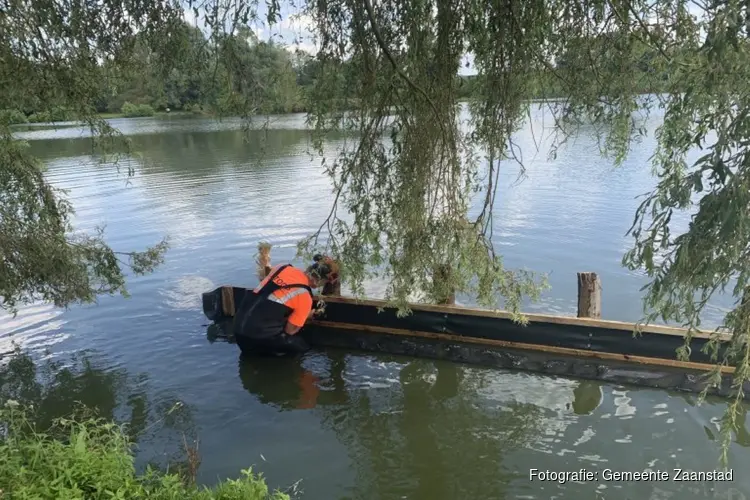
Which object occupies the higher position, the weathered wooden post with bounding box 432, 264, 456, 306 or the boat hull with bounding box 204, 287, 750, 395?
the weathered wooden post with bounding box 432, 264, 456, 306

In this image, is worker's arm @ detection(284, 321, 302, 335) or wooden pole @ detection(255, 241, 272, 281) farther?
wooden pole @ detection(255, 241, 272, 281)

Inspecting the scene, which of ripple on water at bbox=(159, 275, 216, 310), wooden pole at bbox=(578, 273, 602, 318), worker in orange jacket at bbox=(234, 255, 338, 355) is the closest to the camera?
wooden pole at bbox=(578, 273, 602, 318)

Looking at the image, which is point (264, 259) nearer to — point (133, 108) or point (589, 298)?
point (589, 298)

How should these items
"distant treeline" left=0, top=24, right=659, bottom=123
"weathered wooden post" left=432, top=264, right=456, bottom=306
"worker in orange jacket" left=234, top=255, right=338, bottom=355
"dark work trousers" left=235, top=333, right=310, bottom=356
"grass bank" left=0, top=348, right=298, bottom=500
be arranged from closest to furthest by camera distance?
1. "grass bank" left=0, top=348, right=298, bottom=500
2. "distant treeline" left=0, top=24, right=659, bottom=123
3. "weathered wooden post" left=432, top=264, right=456, bottom=306
4. "worker in orange jacket" left=234, top=255, right=338, bottom=355
5. "dark work trousers" left=235, top=333, right=310, bottom=356

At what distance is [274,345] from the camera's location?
8789 mm

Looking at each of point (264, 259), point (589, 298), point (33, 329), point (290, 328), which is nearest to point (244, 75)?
point (290, 328)

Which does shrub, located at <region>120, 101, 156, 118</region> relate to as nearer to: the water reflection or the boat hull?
the boat hull

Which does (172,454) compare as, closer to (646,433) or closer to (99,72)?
(99,72)

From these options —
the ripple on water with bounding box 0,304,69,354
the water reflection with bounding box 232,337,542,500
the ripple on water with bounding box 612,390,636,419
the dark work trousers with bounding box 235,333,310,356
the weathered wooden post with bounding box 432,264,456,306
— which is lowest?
the water reflection with bounding box 232,337,542,500

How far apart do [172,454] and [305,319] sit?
9.46ft

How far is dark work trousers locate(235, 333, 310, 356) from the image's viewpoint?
8.75 meters

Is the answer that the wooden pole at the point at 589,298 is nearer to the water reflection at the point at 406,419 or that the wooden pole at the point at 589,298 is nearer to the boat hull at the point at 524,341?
the boat hull at the point at 524,341

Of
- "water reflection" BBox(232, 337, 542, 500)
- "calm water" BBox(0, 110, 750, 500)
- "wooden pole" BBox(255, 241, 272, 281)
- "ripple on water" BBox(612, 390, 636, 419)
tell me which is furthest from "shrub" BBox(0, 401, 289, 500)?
"wooden pole" BBox(255, 241, 272, 281)

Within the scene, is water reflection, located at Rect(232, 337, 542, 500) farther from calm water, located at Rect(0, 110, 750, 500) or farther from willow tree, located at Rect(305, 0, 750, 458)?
willow tree, located at Rect(305, 0, 750, 458)
